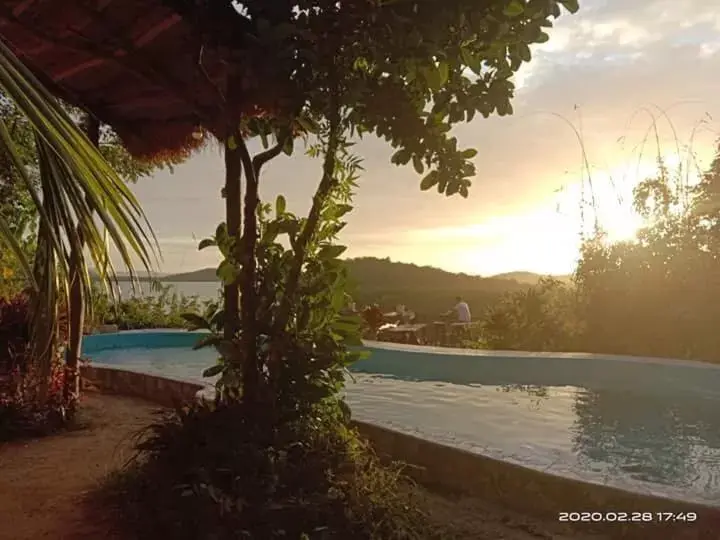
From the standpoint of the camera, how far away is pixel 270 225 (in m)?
3.47

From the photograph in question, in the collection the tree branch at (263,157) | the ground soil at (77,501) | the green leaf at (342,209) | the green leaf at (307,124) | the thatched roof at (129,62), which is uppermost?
the thatched roof at (129,62)

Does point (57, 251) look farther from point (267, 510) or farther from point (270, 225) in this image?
point (270, 225)

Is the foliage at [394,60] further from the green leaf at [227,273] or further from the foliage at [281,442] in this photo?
the green leaf at [227,273]

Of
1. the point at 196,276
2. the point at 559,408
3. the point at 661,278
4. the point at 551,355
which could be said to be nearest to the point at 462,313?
the point at 661,278

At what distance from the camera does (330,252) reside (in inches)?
135

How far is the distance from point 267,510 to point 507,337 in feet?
27.1

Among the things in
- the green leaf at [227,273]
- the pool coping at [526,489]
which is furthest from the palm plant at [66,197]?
the pool coping at [526,489]

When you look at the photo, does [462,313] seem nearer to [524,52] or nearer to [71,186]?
[524,52]

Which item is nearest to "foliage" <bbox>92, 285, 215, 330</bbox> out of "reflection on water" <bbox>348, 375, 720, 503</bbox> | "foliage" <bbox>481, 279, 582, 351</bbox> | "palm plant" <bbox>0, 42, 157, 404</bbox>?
"foliage" <bbox>481, 279, 582, 351</bbox>

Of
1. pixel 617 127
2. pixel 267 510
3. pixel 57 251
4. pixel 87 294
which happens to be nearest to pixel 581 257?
pixel 617 127

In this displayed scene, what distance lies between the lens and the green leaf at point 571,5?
8.09 ft

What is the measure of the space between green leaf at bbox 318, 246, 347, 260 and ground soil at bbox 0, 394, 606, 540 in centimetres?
133

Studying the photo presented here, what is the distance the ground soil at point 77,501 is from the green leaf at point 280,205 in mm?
1445

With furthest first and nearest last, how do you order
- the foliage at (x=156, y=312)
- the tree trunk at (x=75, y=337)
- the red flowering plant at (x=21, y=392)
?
the foliage at (x=156, y=312) < the tree trunk at (x=75, y=337) < the red flowering plant at (x=21, y=392)
